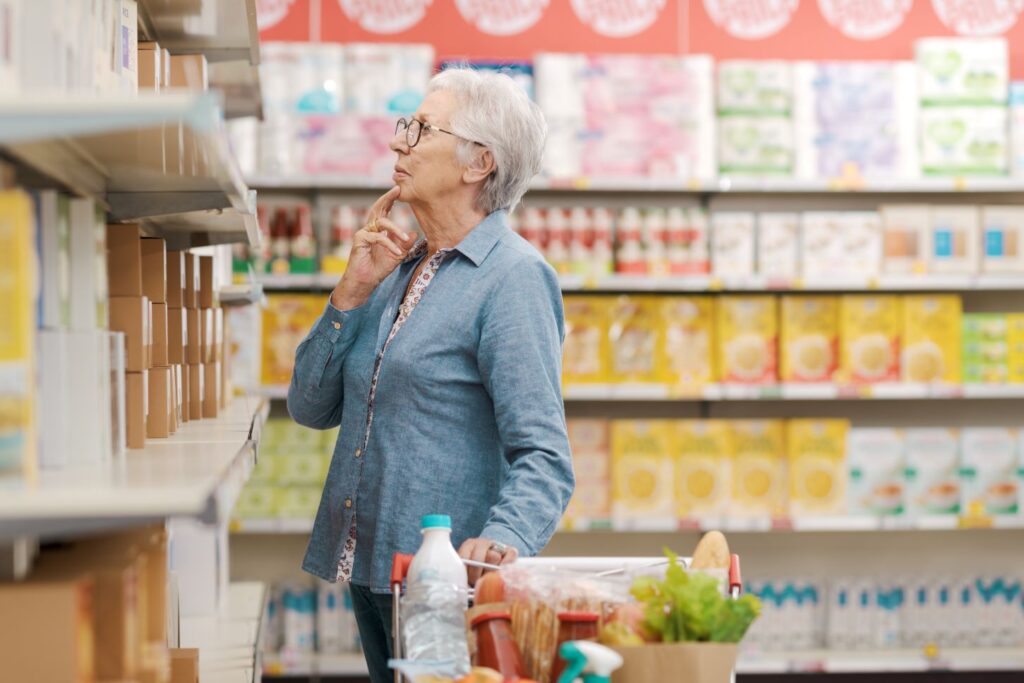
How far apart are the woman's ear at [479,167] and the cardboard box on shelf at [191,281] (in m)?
0.61

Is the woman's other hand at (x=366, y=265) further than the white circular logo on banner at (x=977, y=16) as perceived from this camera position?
No

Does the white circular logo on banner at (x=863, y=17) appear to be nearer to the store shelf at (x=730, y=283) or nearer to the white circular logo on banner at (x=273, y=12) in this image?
the store shelf at (x=730, y=283)

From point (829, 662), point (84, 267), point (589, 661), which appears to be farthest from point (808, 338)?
point (84, 267)

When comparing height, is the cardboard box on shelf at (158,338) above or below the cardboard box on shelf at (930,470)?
above

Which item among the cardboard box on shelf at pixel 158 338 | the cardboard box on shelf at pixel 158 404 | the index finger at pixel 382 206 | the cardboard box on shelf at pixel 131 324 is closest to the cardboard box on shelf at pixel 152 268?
the cardboard box on shelf at pixel 158 338

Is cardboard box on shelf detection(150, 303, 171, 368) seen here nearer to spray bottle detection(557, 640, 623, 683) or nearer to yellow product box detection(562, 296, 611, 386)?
spray bottle detection(557, 640, 623, 683)

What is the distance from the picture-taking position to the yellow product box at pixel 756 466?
4.55m

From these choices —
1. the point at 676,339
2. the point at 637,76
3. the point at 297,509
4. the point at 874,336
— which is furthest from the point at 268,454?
the point at 874,336

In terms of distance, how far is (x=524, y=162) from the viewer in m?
2.43

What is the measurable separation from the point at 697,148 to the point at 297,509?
1879 mm

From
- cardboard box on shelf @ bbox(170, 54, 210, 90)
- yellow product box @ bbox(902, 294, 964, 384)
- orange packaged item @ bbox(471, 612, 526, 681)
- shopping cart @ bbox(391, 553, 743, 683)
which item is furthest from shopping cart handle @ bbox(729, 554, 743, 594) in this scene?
yellow product box @ bbox(902, 294, 964, 384)

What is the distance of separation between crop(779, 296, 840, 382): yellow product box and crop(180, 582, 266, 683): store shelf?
78.5 inches

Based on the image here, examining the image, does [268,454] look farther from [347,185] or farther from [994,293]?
[994,293]

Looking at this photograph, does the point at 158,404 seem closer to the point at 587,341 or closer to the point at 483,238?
the point at 483,238
